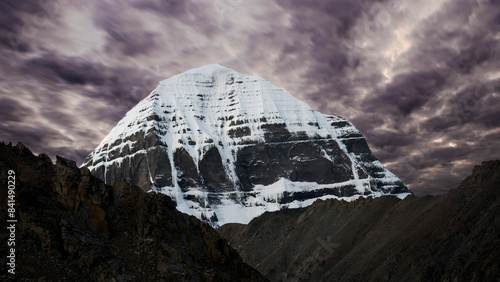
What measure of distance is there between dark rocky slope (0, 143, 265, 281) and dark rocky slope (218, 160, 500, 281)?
2869 cm

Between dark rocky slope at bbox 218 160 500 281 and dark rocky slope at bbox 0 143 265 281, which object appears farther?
dark rocky slope at bbox 218 160 500 281

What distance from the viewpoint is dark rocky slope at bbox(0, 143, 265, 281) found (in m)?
29.5

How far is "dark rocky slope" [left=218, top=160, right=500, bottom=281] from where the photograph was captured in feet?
177

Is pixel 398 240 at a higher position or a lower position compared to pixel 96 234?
lower

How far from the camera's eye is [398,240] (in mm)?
73875

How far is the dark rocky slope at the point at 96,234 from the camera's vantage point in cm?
2950

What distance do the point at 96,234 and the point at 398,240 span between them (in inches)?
2231

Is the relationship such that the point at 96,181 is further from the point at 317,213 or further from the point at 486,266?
the point at 317,213

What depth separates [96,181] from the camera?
39.3 metres

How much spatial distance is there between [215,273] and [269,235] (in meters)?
111

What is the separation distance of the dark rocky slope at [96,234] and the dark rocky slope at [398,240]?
28.7 m

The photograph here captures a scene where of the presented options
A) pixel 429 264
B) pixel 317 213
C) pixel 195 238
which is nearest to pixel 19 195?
pixel 195 238

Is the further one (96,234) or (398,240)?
(398,240)

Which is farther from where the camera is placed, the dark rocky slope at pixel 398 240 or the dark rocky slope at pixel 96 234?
the dark rocky slope at pixel 398 240
